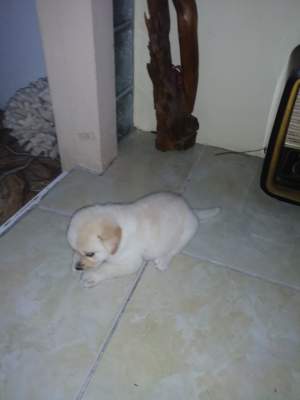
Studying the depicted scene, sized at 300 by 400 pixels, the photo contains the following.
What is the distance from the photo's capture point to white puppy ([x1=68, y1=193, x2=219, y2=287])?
121 cm

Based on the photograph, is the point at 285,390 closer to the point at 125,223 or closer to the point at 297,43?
the point at 125,223

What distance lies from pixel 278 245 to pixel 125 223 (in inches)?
34.0

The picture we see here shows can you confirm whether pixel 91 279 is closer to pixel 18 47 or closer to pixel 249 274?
pixel 249 274

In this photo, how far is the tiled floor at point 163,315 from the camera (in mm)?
1205

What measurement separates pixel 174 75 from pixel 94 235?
128 centimetres

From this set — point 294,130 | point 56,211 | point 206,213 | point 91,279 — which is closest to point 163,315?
point 91,279

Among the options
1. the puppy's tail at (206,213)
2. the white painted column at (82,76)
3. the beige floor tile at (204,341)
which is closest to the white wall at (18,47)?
the white painted column at (82,76)

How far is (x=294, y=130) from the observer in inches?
64.2

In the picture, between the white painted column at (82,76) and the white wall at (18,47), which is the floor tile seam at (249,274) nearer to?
the white painted column at (82,76)

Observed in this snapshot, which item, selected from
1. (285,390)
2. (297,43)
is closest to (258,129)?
(297,43)

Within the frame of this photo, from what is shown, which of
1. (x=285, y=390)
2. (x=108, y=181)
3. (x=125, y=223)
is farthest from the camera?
(x=108, y=181)

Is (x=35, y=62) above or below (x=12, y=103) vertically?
above

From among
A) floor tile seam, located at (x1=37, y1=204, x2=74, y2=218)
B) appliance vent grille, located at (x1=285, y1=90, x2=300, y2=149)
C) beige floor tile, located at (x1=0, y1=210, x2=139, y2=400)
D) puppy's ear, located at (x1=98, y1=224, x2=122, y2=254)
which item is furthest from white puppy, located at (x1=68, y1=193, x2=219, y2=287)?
appliance vent grille, located at (x1=285, y1=90, x2=300, y2=149)

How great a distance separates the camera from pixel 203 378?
1.22 metres
